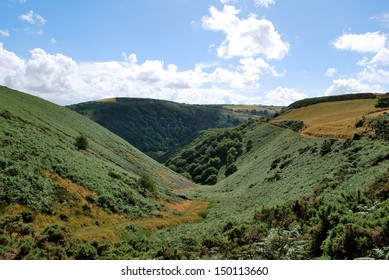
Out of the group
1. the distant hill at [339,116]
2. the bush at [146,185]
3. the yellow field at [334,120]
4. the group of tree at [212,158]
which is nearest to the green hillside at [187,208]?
the bush at [146,185]

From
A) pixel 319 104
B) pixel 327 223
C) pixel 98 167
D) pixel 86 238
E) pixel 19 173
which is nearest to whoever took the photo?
pixel 327 223

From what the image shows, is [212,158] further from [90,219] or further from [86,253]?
[86,253]

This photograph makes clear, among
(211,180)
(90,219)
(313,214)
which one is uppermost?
(313,214)

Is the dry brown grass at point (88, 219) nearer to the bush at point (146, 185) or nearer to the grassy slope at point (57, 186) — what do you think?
the grassy slope at point (57, 186)

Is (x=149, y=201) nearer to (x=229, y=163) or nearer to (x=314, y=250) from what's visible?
(x=314, y=250)

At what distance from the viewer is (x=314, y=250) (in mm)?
16734

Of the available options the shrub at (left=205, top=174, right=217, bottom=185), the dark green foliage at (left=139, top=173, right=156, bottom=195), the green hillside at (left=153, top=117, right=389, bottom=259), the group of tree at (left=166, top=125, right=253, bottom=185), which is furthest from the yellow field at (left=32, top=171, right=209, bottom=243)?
the shrub at (left=205, top=174, right=217, bottom=185)

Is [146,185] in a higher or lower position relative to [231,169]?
higher

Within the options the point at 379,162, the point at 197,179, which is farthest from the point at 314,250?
the point at 197,179

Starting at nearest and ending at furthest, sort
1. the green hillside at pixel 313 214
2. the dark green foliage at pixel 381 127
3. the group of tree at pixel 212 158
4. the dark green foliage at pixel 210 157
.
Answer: the green hillside at pixel 313 214 → the dark green foliage at pixel 381 127 → the group of tree at pixel 212 158 → the dark green foliage at pixel 210 157

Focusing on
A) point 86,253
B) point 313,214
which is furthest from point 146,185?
point 313,214

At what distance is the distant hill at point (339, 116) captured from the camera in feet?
181

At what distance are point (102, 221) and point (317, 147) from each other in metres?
35.2

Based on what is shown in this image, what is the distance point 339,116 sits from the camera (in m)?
82.2
